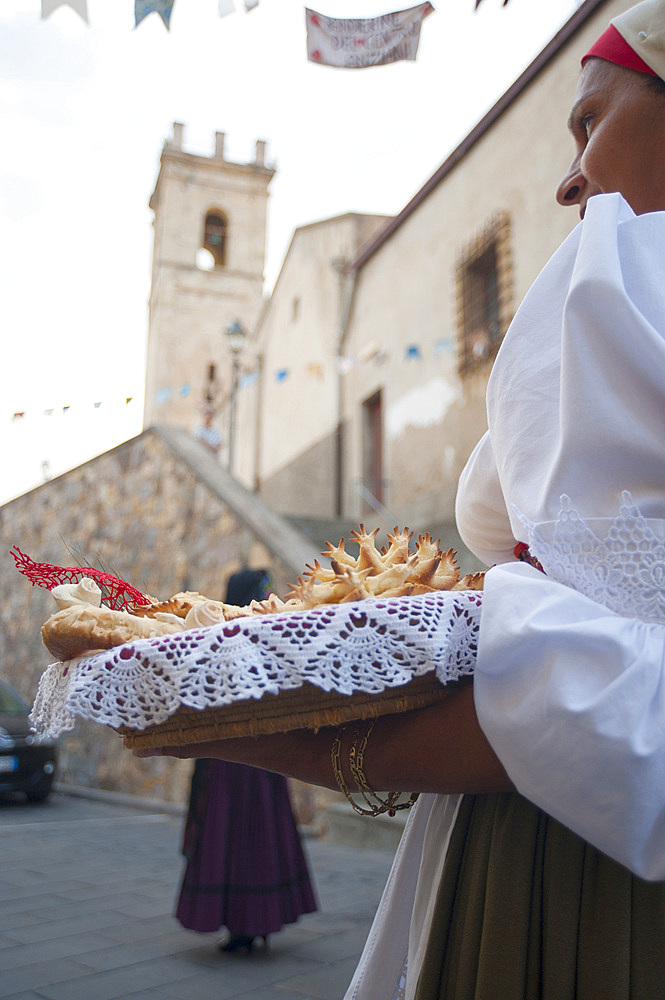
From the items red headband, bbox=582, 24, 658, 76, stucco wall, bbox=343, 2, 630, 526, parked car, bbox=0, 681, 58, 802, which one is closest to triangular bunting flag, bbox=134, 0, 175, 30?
red headband, bbox=582, 24, 658, 76

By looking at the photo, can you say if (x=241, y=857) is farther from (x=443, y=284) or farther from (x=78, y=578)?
(x=443, y=284)

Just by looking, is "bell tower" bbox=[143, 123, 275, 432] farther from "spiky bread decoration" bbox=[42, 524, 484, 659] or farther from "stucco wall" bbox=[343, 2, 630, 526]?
"spiky bread decoration" bbox=[42, 524, 484, 659]

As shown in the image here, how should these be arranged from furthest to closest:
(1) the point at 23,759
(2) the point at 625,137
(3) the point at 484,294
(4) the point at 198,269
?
(4) the point at 198,269
(3) the point at 484,294
(1) the point at 23,759
(2) the point at 625,137

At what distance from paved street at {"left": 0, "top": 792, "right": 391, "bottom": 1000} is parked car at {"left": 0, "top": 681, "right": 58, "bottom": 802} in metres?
2.25

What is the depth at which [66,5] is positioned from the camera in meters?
3.90

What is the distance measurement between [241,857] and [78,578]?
3.24m

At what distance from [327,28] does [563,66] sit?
5.01 meters

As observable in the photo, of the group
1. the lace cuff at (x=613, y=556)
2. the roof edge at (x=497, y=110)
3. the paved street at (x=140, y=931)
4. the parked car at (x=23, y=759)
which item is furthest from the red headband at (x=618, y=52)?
the parked car at (x=23, y=759)

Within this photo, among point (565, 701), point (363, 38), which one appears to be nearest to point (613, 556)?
point (565, 701)

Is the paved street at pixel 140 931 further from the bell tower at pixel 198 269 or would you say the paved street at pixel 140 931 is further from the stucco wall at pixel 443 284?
the bell tower at pixel 198 269

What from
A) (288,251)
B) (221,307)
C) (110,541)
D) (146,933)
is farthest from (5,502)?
(221,307)

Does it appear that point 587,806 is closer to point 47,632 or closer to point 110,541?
point 47,632

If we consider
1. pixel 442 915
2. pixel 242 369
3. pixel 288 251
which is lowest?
pixel 442 915

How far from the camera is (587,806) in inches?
29.0
